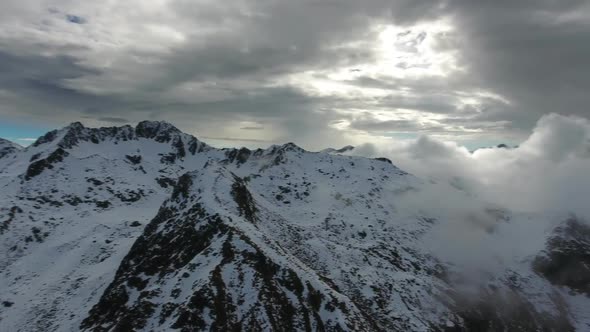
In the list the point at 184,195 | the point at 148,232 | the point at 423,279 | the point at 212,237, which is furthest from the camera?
the point at 423,279

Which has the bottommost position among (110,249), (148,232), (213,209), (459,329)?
(459,329)

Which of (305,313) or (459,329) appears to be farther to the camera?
(459,329)

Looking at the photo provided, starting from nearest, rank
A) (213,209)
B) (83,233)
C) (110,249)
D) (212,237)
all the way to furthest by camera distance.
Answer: (212,237)
(213,209)
(110,249)
(83,233)

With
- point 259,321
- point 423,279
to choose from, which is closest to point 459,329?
point 423,279

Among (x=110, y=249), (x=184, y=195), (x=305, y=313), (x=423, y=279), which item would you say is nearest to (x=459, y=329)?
(x=423, y=279)

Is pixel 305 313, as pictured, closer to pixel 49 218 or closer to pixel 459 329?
pixel 459 329

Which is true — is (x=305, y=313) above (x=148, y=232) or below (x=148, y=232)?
below

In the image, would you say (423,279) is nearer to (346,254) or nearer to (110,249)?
(346,254)

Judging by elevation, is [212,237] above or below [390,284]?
above

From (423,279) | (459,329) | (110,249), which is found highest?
(110,249)
